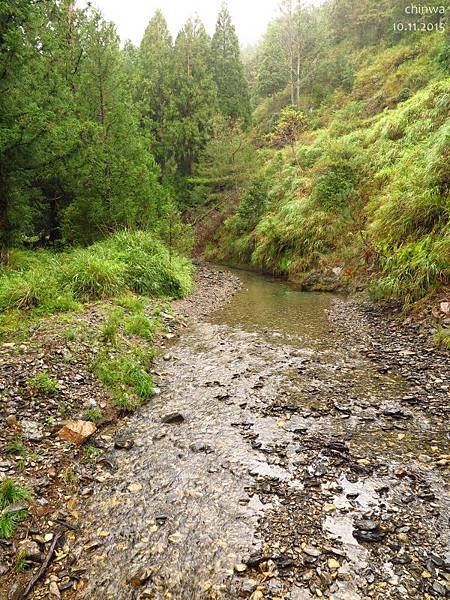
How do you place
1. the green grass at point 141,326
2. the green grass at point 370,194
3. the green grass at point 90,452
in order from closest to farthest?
the green grass at point 90,452, the green grass at point 141,326, the green grass at point 370,194

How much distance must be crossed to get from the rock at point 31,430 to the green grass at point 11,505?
0.70 meters

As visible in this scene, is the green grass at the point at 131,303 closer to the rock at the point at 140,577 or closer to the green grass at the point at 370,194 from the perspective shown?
the green grass at the point at 370,194

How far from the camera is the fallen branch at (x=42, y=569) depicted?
263 centimetres

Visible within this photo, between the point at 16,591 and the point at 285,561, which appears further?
the point at 285,561

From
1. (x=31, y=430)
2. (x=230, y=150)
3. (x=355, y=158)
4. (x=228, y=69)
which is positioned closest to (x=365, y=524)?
(x=31, y=430)

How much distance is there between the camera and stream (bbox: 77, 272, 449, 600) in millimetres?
2721

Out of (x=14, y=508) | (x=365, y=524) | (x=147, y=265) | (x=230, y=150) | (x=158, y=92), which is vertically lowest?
(x=365, y=524)

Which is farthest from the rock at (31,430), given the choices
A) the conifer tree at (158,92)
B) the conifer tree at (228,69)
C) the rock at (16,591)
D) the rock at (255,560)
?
the conifer tree at (228,69)

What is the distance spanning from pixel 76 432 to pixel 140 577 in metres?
2.01

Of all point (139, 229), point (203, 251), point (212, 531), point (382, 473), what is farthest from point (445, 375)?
point (203, 251)

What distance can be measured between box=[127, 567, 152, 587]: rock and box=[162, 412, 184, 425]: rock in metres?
2.09

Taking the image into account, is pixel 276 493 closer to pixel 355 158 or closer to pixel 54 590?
pixel 54 590

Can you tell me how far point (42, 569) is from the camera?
279 cm

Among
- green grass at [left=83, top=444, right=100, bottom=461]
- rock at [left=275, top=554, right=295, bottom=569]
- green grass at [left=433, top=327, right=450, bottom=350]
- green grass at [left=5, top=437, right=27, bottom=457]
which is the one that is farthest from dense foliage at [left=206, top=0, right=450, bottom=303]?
green grass at [left=5, top=437, right=27, bottom=457]
